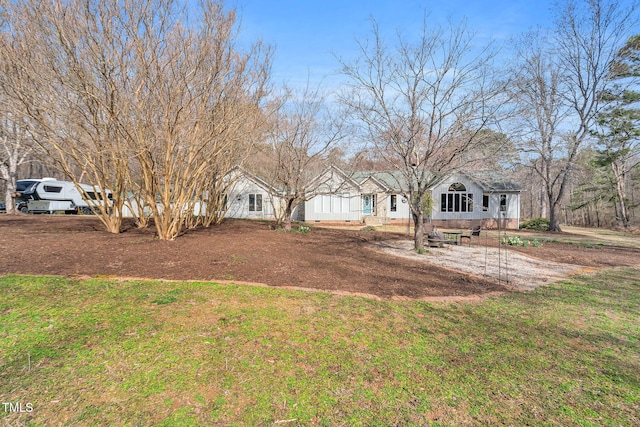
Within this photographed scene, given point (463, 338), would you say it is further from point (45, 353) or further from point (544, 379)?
point (45, 353)

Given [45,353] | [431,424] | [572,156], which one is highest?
[572,156]

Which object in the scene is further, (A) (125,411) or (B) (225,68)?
(B) (225,68)

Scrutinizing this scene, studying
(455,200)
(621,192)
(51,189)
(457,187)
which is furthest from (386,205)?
(51,189)

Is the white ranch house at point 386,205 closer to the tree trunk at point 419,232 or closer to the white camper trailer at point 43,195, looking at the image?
the white camper trailer at point 43,195

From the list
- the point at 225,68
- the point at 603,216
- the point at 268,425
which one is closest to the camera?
the point at 268,425

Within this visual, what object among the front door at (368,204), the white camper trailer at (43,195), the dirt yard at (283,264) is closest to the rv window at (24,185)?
the white camper trailer at (43,195)

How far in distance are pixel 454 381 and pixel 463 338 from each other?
103cm

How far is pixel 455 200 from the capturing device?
2508 cm

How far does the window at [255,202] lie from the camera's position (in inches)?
1018

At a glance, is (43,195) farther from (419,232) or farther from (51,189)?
(419,232)

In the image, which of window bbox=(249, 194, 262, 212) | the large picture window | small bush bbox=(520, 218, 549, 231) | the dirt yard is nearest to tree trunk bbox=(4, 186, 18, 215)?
the dirt yard

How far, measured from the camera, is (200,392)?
267 centimetres

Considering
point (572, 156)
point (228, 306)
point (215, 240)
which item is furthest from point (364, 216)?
point (228, 306)

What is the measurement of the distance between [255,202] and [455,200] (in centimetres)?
1527
